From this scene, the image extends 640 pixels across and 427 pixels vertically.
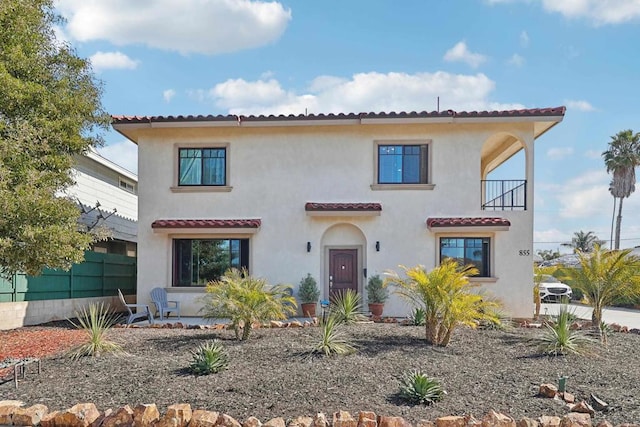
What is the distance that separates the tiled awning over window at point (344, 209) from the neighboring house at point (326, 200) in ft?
0.10

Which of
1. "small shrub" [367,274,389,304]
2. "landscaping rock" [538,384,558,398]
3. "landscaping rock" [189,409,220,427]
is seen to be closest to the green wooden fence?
"landscaping rock" [189,409,220,427]

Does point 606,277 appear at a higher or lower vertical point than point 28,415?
higher

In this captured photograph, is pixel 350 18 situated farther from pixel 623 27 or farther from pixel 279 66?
pixel 623 27

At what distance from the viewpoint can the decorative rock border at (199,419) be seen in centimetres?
557

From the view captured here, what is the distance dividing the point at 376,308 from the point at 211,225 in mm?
5380

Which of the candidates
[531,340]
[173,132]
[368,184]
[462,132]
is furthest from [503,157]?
[173,132]

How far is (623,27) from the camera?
12.8m

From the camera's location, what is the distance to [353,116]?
48.9 feet

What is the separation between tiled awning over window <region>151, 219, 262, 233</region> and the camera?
14977mm

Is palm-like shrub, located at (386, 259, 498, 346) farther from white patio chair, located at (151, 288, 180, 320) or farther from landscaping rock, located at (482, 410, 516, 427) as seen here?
white patio chair, located at (151, 288, 180, 320)

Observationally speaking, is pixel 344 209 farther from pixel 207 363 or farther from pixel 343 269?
pixel 207 363

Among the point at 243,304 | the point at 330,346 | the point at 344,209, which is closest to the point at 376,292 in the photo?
the point at 344,209

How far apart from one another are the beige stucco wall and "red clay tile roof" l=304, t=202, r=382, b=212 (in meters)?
0.27

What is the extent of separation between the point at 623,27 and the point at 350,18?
6.86 metres
